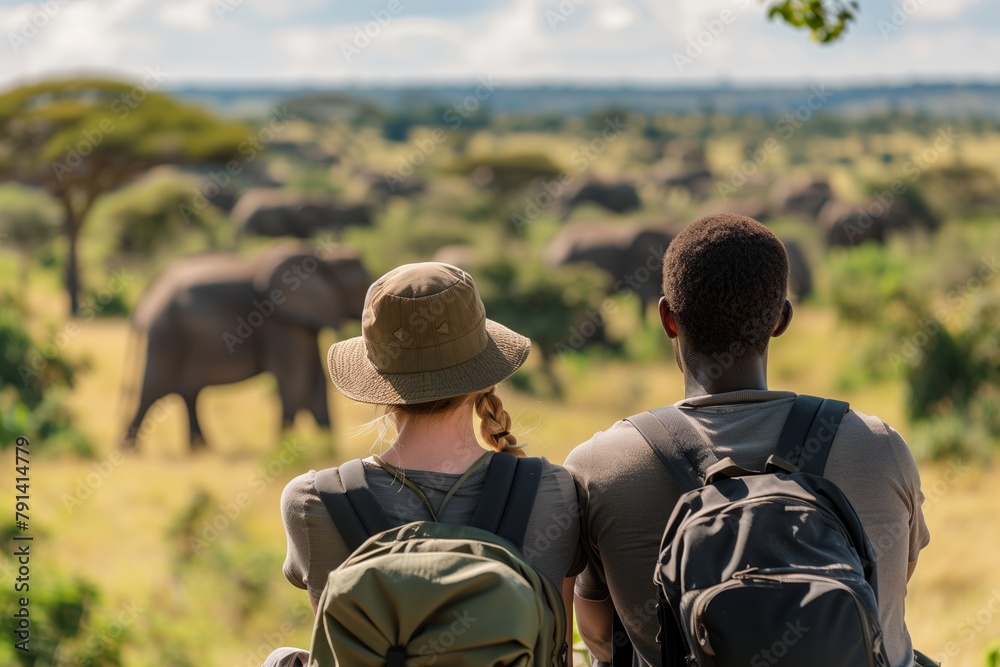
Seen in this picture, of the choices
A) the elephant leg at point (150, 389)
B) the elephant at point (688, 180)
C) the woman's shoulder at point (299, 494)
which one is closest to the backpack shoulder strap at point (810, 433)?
the woman's shoulder at point (299, 494)

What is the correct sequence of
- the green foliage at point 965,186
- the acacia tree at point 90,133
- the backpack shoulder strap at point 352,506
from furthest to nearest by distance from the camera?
the green foliage at point 965,186
the acacia tree at point 90,133
the backpack shoulder strap at point 352,506

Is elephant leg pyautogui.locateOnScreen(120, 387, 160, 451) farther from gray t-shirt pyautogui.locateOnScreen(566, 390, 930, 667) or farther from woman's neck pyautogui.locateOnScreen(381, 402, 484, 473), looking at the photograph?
gray t-shirt pyautogui.locateOnScreen(566, 390, 930, 667)

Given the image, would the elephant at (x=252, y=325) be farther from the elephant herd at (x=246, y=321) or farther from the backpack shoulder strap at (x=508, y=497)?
the backpack shoulder strap at (x=508, y=497)

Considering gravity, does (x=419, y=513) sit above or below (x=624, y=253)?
above

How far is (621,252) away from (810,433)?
56.4 feet

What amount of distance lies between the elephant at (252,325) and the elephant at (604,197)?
67.2ft

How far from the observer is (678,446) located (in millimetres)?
2111

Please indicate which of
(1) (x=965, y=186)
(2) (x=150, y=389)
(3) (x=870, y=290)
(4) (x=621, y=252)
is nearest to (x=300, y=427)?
(2) (x=150, y=389)

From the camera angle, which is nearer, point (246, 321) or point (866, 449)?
point (866, 449)

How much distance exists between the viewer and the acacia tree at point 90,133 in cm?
1805

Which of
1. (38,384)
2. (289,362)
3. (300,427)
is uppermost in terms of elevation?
(289,362)

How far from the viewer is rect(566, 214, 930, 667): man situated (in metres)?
2.09

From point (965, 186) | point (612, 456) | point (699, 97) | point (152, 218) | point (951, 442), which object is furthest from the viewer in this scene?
point (699, 97)

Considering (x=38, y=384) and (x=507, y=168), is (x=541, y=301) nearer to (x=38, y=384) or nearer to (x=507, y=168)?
(x=38, y=384)
